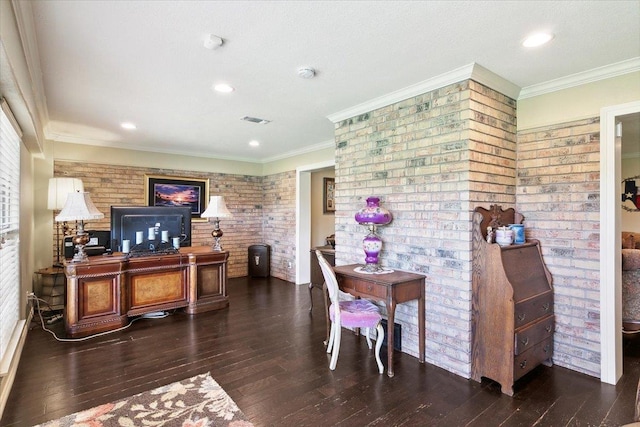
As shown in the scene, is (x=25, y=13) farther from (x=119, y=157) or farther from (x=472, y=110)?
(x=119, y=157)

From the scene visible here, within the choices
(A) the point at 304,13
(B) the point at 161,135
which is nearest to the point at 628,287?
(A) the point at 304,13

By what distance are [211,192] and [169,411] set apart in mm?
4728

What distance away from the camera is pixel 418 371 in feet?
8.93

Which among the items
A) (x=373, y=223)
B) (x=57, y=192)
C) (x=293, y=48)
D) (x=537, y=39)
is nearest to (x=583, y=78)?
(x=537, y=39)

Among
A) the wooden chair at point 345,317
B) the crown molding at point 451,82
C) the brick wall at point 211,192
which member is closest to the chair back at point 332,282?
the wooden chair at point 345,317

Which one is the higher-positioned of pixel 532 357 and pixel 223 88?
pixel 223 88

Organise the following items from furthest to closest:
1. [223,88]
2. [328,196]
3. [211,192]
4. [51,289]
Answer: [328,196], [211,192], [51,289], [223,88]

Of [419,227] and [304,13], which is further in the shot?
[419,227]

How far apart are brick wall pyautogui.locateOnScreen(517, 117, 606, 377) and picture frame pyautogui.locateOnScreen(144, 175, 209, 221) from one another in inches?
210

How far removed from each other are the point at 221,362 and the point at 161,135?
3508mm

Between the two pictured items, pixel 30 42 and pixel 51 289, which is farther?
pixel 51 289

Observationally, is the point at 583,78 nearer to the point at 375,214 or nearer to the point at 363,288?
the point at 375,214

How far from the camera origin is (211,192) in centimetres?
642

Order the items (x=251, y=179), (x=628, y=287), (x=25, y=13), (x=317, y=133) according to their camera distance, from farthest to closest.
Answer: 1. (x=251, y=179)
2. (x=317, y=133)
3. (x=628, y=287)
4. (x=25, y=13)
